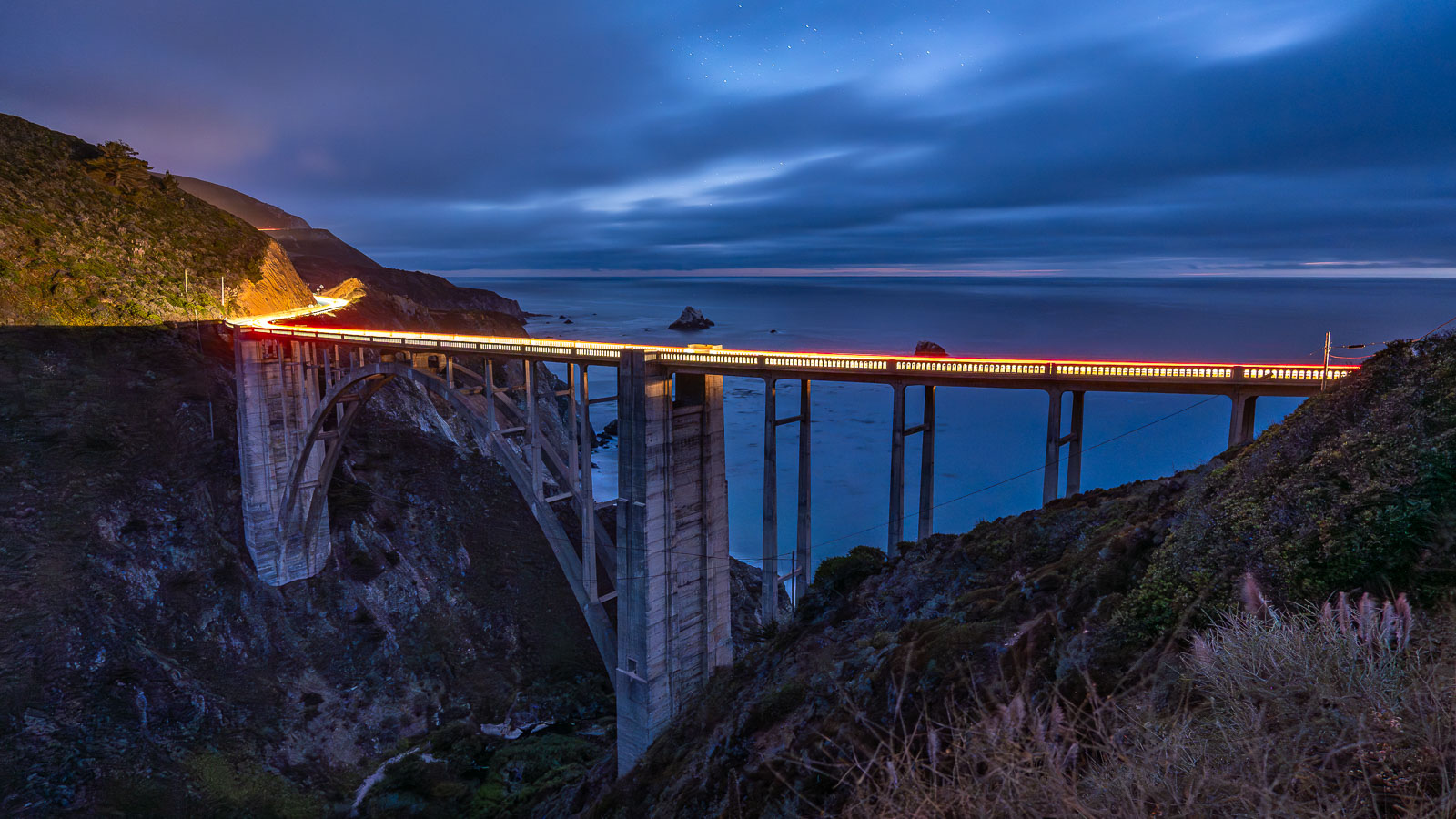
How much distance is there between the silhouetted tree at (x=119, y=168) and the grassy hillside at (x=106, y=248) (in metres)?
0.20

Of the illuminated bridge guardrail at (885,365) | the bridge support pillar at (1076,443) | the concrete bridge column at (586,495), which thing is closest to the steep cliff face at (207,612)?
the concrete bridge column at (586,495)

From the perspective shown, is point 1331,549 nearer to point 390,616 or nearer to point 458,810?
point 458,810

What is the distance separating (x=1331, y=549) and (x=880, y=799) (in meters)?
6.92

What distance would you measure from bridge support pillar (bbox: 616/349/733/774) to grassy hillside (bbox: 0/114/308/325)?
34.5m

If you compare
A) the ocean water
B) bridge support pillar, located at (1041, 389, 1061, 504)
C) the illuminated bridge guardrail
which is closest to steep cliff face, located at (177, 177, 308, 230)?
the ocean water

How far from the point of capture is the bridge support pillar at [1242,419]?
13.6 m

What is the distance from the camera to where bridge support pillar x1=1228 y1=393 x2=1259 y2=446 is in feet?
44.7

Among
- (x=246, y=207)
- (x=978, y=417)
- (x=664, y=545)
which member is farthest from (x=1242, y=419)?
(x=246, y=207)

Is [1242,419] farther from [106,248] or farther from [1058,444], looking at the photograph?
[106,248]

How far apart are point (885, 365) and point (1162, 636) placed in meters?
9.40

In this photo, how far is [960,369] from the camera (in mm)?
15891

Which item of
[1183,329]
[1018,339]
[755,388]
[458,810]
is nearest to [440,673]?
[458,810]

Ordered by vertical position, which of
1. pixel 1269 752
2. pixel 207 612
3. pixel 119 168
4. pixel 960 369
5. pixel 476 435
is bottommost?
pixel 207 612

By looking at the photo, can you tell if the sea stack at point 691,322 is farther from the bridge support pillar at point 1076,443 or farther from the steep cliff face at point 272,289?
the bridge support pillar at point 1076,443
